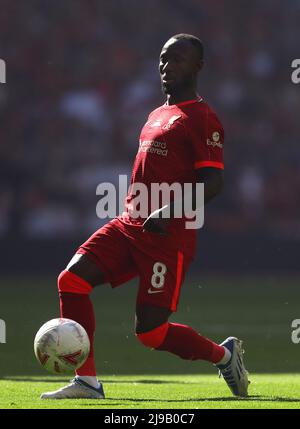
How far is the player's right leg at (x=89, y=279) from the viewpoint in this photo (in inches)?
260

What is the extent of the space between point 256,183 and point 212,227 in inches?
58.3

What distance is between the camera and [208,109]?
22.1 feet

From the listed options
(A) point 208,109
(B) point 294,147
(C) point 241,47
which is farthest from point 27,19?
(A) point 208,109

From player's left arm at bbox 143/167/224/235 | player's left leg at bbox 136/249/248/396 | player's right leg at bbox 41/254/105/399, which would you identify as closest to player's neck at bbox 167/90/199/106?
player's left arm at bbox 143/167/224/235

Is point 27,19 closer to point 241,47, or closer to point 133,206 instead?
point 241,47

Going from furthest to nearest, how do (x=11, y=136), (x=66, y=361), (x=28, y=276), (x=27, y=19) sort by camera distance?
(x=27, y=19), (x=11, y=136), (x=28, y=276), (x=66, y=361)

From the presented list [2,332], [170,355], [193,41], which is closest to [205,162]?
[193,41]

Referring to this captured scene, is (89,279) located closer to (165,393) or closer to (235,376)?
(165,393)

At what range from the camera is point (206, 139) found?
661 centimetres

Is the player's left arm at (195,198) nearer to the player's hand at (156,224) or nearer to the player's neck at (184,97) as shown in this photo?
the player's hand at (156,224)

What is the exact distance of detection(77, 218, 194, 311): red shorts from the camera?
6.62 m

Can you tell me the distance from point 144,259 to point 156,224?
28 cm

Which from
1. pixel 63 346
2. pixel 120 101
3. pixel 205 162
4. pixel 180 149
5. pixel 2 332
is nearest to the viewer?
pixel 63 346

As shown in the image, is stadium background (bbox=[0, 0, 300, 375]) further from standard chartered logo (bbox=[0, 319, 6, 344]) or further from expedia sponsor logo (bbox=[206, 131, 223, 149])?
expedia sponsor logo (bbox=[206, 131, 223, 149])
